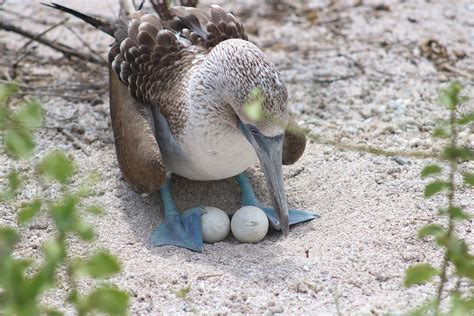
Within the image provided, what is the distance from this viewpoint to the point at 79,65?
23.5 feet

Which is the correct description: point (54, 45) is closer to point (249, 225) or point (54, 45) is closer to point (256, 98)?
point (249, 225)

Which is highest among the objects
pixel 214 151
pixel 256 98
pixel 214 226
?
pixel 256 98

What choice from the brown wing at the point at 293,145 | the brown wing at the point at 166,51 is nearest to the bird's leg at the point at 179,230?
the brown wing at the point at 166,51

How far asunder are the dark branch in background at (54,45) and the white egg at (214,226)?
2.59m

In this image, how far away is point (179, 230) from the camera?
4945 mm

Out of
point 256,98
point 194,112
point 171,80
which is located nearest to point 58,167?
point 256,98

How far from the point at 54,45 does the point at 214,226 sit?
9.55ft

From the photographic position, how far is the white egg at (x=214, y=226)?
194 inches

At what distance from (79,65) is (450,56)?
3398mm

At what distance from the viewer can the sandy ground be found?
419 cm

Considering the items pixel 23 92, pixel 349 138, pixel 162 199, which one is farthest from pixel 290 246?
pixel 23 92

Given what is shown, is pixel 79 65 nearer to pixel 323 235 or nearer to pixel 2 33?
pixel 2 33

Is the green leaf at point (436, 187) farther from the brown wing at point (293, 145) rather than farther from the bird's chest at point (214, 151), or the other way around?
the brown wing at point (293, 145)

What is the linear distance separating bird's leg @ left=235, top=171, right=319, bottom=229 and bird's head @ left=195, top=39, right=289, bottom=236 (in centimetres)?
50
